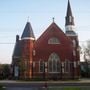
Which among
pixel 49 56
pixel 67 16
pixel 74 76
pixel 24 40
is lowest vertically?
pixel 74 76

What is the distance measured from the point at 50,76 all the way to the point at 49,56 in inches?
190

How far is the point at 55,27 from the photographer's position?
65.6 meters

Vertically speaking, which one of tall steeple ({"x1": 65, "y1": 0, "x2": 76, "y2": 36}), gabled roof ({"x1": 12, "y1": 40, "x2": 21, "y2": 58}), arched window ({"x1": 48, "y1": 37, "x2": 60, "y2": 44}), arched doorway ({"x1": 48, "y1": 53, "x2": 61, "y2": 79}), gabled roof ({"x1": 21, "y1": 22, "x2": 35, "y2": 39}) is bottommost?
arched doorway ({"x1": 48, "y1": 53, "x2": 61, "y2": 79})

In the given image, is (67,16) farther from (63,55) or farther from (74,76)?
(74,76)

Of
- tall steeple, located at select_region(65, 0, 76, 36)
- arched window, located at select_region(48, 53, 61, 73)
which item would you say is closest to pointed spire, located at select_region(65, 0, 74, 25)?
tall steeple, located at select_region(65, 0, 76, 36)

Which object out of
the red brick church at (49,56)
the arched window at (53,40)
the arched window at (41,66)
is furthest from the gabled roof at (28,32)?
the arched window at (41,66)

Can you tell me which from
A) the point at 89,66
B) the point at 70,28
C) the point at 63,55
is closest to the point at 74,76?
the point at 63,55

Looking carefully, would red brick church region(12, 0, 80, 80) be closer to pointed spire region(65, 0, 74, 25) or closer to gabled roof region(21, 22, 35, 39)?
gabled roof region(21, 22, 35, 39)

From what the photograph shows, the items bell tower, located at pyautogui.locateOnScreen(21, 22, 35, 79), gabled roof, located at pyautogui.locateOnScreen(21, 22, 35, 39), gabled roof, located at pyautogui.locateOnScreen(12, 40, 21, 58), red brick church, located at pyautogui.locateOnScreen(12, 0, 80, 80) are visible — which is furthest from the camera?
gabled roof, located at pyautogui.locateOnScreen(12, 40, 21, 58)

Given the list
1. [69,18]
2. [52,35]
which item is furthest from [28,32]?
[69,18]

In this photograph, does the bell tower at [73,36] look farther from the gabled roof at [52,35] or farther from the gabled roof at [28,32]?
the gabled roof at [28,32]

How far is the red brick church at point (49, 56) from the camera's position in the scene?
206 ft

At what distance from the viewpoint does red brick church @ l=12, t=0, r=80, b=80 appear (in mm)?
62688

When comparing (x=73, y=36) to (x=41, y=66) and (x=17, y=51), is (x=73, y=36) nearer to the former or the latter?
(x=41, y=66)
